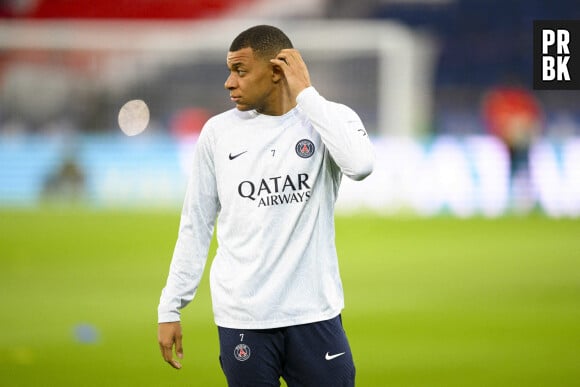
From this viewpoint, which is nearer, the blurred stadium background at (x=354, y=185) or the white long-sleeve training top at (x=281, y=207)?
the white long-sleeve training top at (x=281, y=207)

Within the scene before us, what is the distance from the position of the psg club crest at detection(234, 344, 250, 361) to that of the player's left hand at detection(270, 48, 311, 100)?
32.5 inches

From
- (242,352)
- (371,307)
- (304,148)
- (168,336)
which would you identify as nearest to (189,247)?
(168,336)

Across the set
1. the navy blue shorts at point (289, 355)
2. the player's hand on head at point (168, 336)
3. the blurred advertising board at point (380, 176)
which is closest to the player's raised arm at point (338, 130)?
the navy blue shorts at point (289, 355)

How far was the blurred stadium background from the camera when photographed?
741 centimetres

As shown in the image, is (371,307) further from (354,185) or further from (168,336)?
(354,185)

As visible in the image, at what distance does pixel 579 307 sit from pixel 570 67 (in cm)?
208

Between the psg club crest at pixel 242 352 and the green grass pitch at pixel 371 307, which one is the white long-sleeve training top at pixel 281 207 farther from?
the green grass pitch at pixel 371 307

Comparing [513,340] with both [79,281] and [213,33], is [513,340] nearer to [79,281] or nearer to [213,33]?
[79,281]

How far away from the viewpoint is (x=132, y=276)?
425 inches

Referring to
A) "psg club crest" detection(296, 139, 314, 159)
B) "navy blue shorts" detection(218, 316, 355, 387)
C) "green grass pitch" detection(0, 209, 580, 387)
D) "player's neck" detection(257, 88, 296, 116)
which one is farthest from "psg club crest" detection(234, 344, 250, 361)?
"green grass pitch" detection(0, 209, 580, 387)

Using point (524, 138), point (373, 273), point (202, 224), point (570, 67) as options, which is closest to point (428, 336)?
point (570, 67)

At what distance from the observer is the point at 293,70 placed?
3.38 meters

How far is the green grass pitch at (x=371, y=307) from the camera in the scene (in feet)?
21.5

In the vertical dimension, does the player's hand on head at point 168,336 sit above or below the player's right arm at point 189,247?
below
